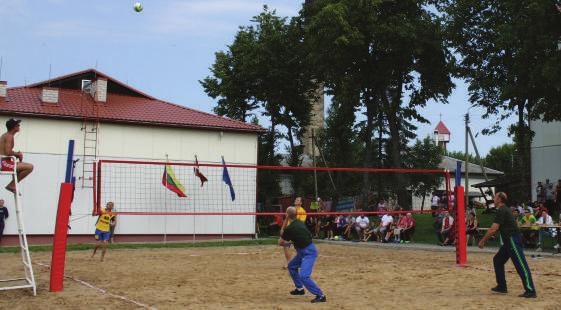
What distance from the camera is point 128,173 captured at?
25984mm

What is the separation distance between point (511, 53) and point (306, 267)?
1724cm

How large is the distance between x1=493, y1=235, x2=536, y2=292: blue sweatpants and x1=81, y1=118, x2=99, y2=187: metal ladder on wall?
18778 mm

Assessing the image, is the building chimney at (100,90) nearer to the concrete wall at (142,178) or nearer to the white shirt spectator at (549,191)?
the concrete wall at (142,178)

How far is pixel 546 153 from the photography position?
1268 inches

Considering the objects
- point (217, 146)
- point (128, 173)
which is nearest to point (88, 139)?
point (128, 173)

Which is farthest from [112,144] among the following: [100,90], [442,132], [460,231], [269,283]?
[442,132]

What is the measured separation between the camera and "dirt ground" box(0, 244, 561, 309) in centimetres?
885

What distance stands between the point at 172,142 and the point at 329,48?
937 cm

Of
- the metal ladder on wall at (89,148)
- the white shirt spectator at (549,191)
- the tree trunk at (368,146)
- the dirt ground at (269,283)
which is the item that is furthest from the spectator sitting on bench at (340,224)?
the metal ladder on wall at (89,148)

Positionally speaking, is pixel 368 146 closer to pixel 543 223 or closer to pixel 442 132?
pixel 543 223

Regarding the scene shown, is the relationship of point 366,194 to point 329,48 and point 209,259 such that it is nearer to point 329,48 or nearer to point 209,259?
point 329,48

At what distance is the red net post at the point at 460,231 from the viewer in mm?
14188

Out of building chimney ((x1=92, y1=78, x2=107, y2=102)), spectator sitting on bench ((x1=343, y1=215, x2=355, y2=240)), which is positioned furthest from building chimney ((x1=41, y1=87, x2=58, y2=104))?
spectator sitting on bench ((x1=343, y1=215, x2=355, y2=240))

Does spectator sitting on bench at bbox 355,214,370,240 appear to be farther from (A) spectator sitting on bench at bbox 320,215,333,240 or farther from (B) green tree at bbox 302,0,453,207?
(B) green tree at bbox 302,0,453,207
